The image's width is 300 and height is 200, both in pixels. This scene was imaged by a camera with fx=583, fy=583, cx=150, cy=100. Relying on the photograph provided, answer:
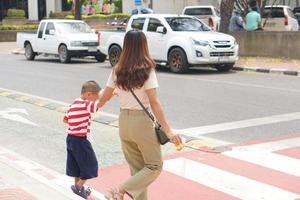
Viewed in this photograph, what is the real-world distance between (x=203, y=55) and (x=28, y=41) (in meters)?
10.8

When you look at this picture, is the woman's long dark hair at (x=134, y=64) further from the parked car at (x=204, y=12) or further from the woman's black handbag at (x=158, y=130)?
the parked car at (x=204, y=12)

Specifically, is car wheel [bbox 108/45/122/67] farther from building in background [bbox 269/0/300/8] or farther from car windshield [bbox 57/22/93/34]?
building in background [bbox 269/0/300/8]

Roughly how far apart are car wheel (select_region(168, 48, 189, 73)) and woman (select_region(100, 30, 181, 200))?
41.5ft

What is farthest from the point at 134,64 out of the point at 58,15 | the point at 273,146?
the point at 58,15

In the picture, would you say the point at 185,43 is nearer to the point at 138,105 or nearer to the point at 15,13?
the point at 138,105

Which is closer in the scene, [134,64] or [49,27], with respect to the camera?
[134,64]

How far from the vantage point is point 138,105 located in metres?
4.65

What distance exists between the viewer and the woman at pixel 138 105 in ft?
15.1

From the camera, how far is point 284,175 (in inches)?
251

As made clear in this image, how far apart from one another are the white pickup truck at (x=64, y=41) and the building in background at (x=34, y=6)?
32107mm

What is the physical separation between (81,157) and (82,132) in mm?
243

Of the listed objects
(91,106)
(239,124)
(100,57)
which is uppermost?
(91,106)

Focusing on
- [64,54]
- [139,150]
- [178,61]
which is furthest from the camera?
[64,54]

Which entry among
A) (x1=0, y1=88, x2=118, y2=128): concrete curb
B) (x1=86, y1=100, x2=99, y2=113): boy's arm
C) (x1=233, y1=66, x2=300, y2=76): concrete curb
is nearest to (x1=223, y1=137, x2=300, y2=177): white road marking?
(x1=86, y1=100, x2=99, y2=113): boy's arm
